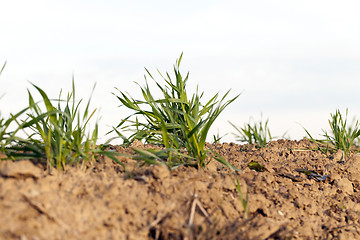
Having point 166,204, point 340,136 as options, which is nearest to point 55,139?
point 166,204

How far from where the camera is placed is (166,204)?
1.76 meters

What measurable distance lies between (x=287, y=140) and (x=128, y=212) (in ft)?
11.1

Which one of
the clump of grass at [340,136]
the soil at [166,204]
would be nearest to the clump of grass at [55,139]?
the soil at [166,204]

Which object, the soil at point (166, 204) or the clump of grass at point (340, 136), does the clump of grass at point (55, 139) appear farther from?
the clump of grass at point (340, 136)

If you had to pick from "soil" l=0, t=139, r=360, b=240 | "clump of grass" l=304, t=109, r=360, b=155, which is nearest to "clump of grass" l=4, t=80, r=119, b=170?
"soil" l=0, t=139, r=360, b=240

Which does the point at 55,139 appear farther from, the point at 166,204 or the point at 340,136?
the point at 340,136

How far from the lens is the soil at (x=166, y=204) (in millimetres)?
1505

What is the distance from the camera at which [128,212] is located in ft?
5.51

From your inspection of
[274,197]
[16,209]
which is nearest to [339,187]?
[274,197]

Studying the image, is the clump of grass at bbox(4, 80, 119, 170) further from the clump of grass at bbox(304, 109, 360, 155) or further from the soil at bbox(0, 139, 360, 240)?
the clump of grass at bbox(304, 109, 360, 155)

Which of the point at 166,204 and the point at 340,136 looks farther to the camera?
the point at 340,136

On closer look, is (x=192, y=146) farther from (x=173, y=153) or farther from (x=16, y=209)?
(x=16, y=209)

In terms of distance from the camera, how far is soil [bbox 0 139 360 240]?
1505 mm

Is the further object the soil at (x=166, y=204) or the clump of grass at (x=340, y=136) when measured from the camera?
the clump of grass at (x=340, y=136)
